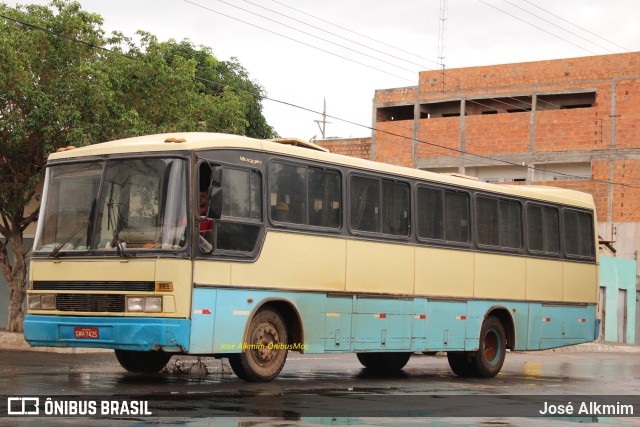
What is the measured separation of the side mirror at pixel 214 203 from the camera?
12.8 m

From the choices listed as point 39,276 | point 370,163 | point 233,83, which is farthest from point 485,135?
point 39,276

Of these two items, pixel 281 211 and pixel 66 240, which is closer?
pixel 66 240

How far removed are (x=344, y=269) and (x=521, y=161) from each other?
42887mm

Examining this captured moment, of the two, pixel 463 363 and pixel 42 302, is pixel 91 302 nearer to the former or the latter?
pixel 42 302

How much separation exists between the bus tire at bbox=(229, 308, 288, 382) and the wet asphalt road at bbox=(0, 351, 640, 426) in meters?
0.18

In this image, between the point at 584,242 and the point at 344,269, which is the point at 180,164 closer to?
the point at 344,269

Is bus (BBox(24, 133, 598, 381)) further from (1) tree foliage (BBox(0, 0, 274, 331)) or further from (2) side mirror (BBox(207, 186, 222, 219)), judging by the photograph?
(1) tree foliage (BBox(0, 0, 274, 331))

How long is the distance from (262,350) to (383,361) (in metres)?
5.27

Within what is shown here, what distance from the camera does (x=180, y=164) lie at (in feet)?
43.1

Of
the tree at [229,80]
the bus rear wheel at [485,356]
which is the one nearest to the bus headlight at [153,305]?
the bus rear wheel at [485,356]

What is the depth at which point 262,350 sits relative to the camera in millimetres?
14141

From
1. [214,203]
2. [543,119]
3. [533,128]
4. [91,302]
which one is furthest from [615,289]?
[91,302]

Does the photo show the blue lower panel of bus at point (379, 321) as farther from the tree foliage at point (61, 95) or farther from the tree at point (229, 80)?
the tree at point (229, 80)

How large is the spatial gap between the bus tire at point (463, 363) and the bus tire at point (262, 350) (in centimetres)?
493
